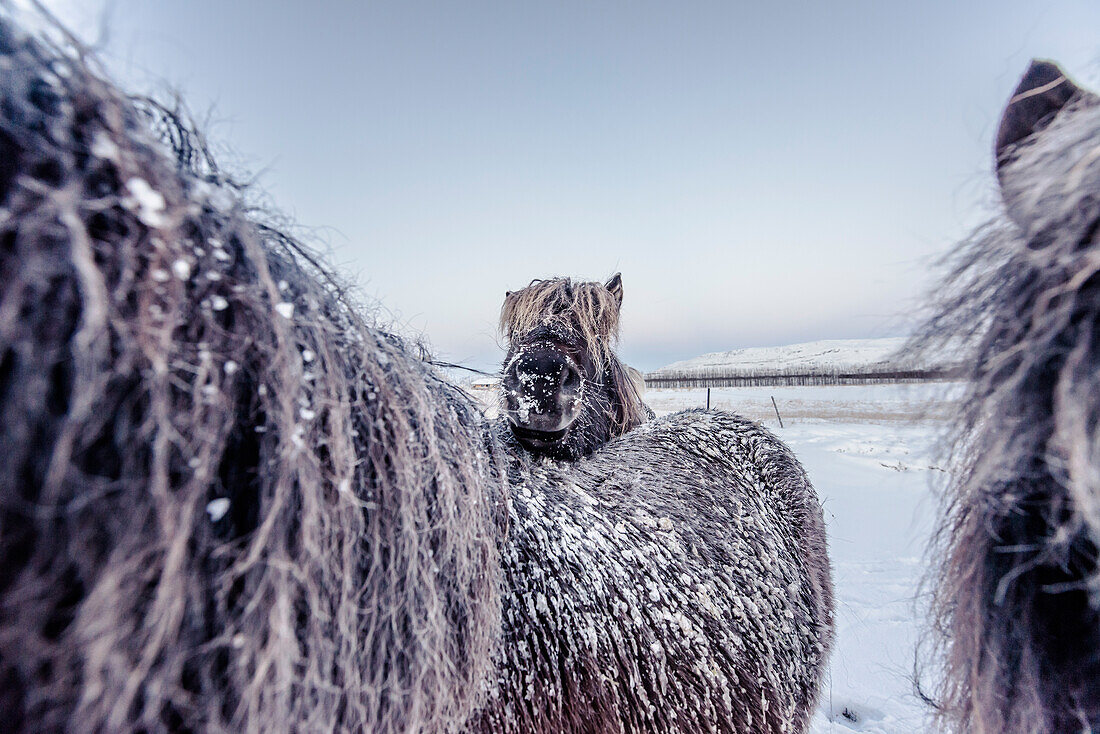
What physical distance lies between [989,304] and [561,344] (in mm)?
2350

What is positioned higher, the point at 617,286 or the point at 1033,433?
the point at 617,286

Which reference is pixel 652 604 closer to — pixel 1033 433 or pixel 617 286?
pixel 1033 433

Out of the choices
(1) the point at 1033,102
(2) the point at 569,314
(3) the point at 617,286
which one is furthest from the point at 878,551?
(1) the point at 1033,102

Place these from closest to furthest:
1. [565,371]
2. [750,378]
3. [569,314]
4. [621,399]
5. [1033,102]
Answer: [1033,102]
[565,371]
[569,314]
[621,399]
[750,378]

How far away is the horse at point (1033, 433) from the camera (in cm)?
55

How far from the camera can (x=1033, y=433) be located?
23.5 inches

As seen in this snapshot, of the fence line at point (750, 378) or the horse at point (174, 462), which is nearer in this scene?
the horse at point (174, 462)

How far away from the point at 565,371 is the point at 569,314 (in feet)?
2.05

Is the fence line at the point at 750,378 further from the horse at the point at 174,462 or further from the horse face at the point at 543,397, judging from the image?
the horse at the point at 174,462

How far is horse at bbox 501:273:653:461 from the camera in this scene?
8.09 feet

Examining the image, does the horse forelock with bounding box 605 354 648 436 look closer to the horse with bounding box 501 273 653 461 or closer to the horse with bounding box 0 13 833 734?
the horse with bounding box 501 273 653 461

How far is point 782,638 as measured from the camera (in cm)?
188

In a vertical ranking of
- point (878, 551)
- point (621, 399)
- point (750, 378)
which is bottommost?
point (878, 551)

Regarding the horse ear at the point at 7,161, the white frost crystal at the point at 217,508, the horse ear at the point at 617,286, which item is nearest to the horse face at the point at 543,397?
the horse ear at the point at 617,286
